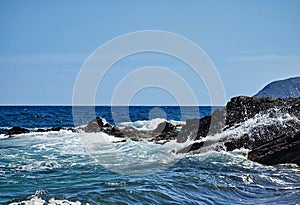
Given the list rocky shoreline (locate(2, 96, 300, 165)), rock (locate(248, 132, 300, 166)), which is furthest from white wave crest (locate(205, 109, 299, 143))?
rock (locate(248, 132, 300, 166))

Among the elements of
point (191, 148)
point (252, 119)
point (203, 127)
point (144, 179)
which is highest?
point (252, 119)

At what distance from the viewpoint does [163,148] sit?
2152 cm

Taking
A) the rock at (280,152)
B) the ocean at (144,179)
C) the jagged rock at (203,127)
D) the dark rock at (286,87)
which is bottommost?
the ocean at (144,179)

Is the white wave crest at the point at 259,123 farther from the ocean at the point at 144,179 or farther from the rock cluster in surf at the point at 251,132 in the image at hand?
the ocean at the point at 144,179

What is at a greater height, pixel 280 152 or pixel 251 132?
pixel 251 132

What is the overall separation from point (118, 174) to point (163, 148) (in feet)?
27.0

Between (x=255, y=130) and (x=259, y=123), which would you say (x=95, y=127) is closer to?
(x=259, y=123)

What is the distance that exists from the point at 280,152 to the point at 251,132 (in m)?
3.88

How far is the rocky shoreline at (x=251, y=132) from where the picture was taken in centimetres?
1554

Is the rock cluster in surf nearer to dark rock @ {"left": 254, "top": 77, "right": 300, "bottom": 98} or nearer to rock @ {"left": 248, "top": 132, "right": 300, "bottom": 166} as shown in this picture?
rock @ {"left": 248, "top": 132, "right": 300, "bottom": 166}

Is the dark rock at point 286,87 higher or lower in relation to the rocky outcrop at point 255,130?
higher

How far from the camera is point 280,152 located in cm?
1522

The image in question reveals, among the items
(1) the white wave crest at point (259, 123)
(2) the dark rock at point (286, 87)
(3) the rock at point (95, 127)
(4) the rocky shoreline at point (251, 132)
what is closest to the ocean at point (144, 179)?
(4) the rocky shoreline at point (251, 132)

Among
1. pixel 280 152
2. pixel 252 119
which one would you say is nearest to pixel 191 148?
pixel 252 119
